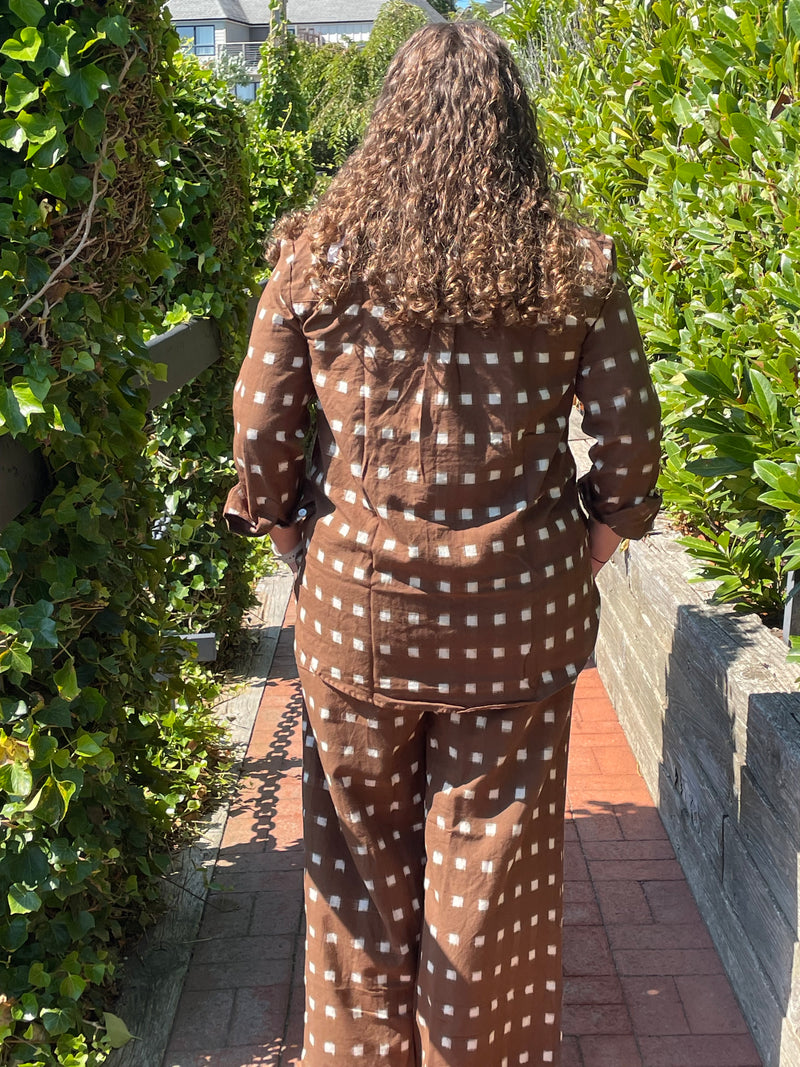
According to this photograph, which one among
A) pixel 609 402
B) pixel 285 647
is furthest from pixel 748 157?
pixel 285 647

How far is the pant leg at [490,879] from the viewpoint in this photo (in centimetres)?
188

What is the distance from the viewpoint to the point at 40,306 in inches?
74.0

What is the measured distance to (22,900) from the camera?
1915 millimetres

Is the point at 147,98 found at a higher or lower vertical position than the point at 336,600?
higher

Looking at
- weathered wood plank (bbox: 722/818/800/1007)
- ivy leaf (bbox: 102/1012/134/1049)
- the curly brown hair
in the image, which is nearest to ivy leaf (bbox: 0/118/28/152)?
the curly brown hair

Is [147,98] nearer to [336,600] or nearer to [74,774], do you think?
[336,600]

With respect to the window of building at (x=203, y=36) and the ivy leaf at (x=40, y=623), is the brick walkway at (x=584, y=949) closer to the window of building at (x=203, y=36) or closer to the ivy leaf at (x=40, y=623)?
the ivy leaf at (x=40, y=623)

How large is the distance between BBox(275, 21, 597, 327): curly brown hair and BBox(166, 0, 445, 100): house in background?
152 ft

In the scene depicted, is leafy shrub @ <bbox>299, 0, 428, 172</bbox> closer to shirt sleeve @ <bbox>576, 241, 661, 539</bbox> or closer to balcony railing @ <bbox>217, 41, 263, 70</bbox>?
balcony railing @ <bbox>217, 41, 263, 70</bbox>

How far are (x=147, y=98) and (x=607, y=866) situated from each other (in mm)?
2312

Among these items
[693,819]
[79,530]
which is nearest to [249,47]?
[693,819]

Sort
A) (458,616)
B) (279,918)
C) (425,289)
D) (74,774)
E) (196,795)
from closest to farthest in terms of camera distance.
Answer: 1. (425,289)
2. (458,616)
3. (74,774)
4. (279,918)
5. (196,795)

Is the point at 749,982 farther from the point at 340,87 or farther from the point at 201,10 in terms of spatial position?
the point at 201,10

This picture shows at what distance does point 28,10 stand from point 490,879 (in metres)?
1.65
